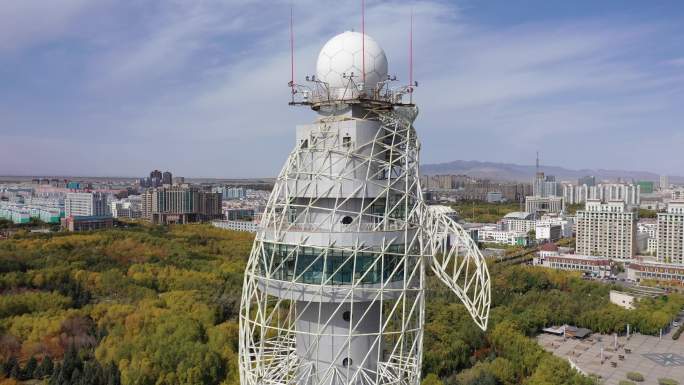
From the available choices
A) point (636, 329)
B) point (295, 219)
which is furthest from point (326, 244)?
point (636, 329)

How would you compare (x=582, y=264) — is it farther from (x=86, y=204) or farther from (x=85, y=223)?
(x=86, y=204)

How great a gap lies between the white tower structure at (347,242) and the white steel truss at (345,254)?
0.10 feet

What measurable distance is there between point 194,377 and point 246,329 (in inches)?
701

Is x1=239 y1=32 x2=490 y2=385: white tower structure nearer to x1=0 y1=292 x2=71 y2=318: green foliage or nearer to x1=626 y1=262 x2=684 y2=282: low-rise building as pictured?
x1=0 y1=292 x2=71 y2=318: green foliage

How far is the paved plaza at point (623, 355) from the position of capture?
3963 centimetres

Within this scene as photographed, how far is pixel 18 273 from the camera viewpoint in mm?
51562

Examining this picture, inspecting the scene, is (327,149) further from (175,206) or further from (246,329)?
(175,206)

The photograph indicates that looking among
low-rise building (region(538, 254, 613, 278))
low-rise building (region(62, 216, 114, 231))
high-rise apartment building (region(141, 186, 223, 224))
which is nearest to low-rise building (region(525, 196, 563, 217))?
low-rise building (region(538, 254, 613, 278))

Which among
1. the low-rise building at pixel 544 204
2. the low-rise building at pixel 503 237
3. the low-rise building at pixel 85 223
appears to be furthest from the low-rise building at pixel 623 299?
the low-rise building at pixel 544 204

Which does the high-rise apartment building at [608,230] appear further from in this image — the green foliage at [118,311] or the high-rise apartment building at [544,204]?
the high-rise apartment building at [544,204]

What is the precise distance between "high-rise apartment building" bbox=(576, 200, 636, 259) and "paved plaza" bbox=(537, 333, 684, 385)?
39.1 m

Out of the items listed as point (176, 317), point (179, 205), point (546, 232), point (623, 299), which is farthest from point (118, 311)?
point (179, 205)

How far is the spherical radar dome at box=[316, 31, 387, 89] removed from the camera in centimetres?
1551

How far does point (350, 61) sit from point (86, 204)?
13849cm
